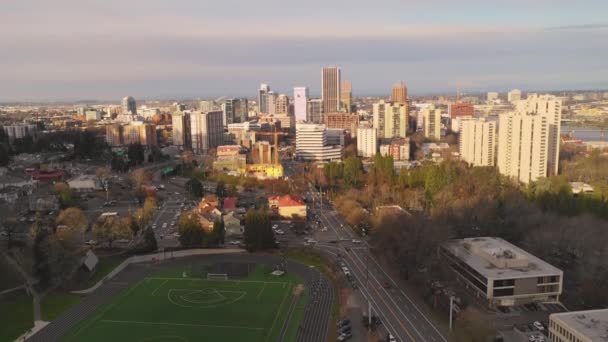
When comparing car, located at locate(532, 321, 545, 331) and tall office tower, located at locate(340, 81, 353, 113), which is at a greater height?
tall office tower, located at locate(340, 81, 353, 113)

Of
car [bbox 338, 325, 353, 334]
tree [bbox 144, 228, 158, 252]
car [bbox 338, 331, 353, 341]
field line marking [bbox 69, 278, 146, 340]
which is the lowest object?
field line marking [bbox 69, 278, 146, 340]

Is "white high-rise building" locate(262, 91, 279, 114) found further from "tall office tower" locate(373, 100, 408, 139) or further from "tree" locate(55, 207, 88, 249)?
"tree" locate(55, 207, 88, 249)

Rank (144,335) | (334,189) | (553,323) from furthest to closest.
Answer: (334,189), (144,335), (553,323)

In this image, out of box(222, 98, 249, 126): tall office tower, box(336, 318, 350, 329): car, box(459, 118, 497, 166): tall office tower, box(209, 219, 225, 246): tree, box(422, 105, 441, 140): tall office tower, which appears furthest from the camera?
box(222, 98, 249, 126): tall office tower

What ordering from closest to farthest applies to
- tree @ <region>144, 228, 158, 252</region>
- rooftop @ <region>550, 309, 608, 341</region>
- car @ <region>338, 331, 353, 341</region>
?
rooftop @ <region>550, 309, 608, 341</region>, car @ <region>338, 331, 353, 341</region>, tree @ <region>144, 228, 158, 252</region>

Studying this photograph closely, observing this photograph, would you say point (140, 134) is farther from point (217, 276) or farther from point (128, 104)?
point (128, 104)

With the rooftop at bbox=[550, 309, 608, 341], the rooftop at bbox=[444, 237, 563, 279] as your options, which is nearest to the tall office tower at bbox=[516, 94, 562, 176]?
the rooftop at bbox=[444, 237, 563, 279]

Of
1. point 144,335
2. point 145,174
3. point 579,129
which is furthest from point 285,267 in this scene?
point 579,129

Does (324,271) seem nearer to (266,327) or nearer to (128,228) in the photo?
(266,327)
